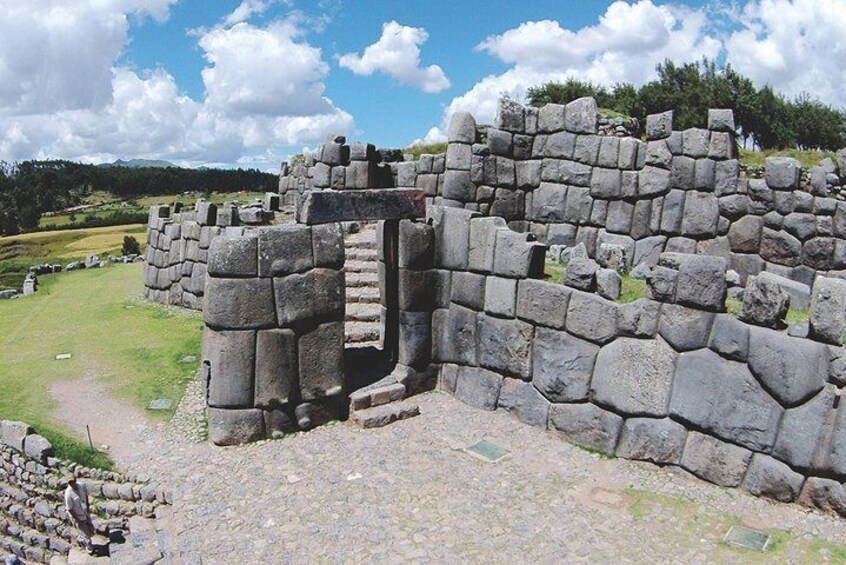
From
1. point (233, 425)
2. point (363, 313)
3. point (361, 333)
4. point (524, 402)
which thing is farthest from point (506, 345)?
point (363, 313)

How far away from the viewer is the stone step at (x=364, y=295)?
1430 cm

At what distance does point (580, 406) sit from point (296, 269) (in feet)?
14.7

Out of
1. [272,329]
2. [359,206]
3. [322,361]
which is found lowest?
[322,361]

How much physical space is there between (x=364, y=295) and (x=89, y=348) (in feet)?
19.8

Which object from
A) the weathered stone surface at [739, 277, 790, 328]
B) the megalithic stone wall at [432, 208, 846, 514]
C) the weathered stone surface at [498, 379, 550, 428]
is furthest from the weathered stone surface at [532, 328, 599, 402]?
the weathered stone surface at [739, 277, 790, 328]

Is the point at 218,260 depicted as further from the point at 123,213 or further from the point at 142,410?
the point at 123,213

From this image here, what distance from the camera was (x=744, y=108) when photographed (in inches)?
1571

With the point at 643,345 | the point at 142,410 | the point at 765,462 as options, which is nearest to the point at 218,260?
the point at 142,410

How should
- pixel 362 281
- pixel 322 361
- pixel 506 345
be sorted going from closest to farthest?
1. pixel 322 361
2. pixel 506 345
3. pixel 362 281

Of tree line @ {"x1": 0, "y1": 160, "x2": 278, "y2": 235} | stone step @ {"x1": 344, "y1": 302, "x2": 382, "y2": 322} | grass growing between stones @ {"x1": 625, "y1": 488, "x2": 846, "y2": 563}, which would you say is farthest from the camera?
tree line @ {"x1": 0, "y1": 160, "x2": 278, "y2": 235}

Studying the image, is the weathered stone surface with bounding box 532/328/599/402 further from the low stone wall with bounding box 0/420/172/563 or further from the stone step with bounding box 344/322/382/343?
the low stone wall with bounding box 0/420/172/563

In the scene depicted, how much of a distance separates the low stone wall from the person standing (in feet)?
0.51

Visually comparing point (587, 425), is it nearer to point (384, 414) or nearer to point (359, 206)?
point (384, 414)

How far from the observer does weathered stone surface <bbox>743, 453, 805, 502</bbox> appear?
7293mm
